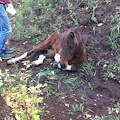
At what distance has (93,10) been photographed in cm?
605

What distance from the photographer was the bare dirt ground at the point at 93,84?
352 cm

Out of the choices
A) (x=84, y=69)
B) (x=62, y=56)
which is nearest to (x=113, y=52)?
(x=84, y=69)

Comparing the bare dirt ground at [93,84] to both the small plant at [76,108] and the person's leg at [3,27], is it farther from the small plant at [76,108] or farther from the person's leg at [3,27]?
the person's leg at [3,27]

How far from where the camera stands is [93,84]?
438 centimetres

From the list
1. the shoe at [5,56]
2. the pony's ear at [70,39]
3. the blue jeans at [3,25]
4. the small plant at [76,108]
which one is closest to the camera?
the small plant at [76,108]

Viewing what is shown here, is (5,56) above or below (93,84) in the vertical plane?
above

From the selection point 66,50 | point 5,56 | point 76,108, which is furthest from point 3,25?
point 76,108

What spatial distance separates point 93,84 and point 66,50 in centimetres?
108

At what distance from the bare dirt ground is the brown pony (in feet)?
0.86

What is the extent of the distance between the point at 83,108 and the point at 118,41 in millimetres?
2519

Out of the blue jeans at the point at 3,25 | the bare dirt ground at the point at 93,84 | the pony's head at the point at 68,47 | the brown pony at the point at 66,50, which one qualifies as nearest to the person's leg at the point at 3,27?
the blue jeans at the point at 3,25

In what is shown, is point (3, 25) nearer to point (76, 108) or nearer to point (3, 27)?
point (3, 27)

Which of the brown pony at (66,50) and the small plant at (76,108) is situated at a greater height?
the brown pony at (66,50)

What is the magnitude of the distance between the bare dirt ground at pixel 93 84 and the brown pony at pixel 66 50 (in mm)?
261
